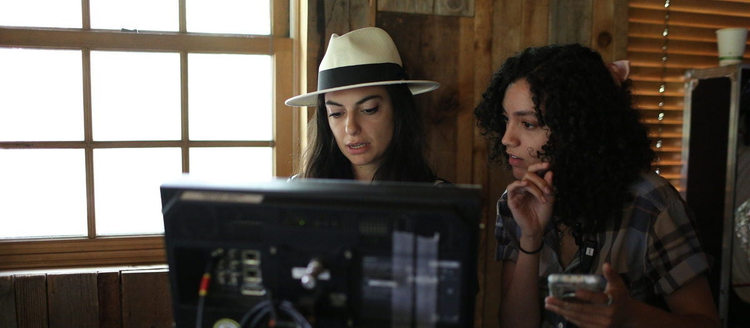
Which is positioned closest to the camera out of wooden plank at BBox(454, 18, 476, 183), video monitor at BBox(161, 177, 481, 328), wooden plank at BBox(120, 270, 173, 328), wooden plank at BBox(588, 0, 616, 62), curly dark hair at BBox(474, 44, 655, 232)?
video monitor at BBox(161, 177, 481, 328)

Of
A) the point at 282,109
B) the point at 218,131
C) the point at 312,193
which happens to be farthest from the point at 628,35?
the point at 312,193

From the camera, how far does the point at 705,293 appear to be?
1565 millimetres

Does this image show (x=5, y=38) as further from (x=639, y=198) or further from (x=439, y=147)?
(x=639, y=198)

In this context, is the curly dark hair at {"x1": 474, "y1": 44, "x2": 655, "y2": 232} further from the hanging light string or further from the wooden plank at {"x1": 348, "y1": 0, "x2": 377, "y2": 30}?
the hanging light string

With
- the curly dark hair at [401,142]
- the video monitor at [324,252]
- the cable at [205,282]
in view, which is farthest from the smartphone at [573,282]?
the curly dark hair at [401,142]

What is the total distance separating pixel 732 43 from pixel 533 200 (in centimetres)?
150

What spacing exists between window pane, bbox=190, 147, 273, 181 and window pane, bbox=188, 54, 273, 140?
0.18 ft

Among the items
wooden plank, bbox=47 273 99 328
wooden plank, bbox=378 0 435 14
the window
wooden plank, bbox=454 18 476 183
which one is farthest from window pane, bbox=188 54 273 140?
wooden plank, bbox=454 18 476 183

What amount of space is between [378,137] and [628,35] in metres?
1.31

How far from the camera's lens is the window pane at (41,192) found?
212 cm

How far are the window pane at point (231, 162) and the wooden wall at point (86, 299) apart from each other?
435 millimetres

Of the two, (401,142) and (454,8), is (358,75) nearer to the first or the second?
(401,142)

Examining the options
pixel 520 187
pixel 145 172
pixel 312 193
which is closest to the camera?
pixel 312 193

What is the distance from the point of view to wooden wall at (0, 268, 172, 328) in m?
1.95
